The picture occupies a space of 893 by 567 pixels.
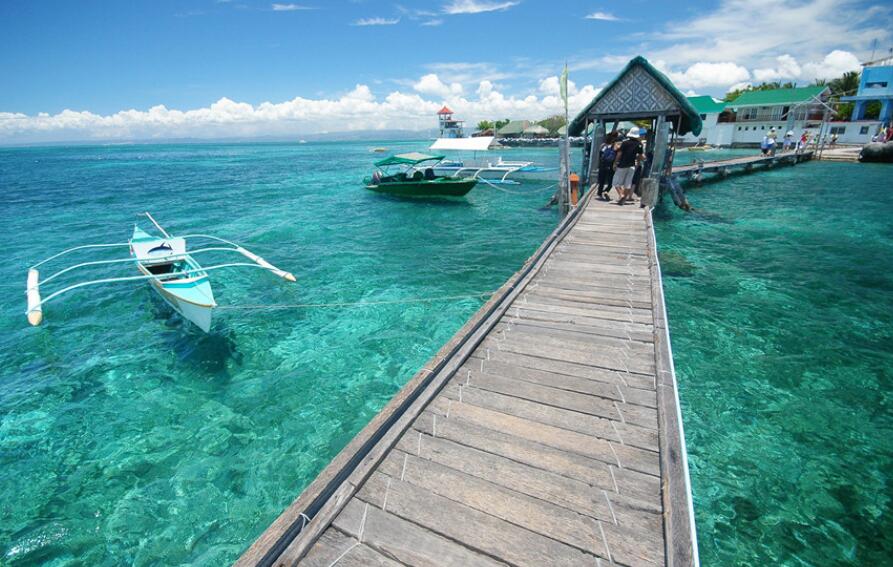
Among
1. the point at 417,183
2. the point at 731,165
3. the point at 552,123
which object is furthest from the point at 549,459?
the point at 552,123

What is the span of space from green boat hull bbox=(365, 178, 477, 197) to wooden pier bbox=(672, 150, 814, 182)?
13.9m

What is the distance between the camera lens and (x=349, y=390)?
25.5 feet

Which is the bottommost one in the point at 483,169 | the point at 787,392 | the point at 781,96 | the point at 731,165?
the point at 787,392

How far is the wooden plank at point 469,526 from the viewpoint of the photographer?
251 centimetres

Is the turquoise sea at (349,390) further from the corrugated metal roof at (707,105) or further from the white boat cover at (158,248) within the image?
the corrugated metal roof at (707,105)

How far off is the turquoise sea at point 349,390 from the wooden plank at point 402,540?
3.37 metres

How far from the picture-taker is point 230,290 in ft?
42.0

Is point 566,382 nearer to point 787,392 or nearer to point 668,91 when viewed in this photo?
point 787,392

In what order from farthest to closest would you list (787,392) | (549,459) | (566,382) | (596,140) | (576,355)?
1. (596,140)
2. (787,392)
3. (576,355)
4. (566,382)
5. (549,459)

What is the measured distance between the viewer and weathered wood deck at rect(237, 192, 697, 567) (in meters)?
2.56

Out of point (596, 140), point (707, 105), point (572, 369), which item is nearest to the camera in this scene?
point (572, 369)

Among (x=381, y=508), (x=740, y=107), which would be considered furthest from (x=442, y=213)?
(x=740, y=107)

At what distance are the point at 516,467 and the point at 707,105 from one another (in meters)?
74.8

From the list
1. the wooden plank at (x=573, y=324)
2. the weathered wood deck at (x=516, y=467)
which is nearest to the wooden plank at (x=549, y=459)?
the weathered wood deck at (x=516, y=467)
